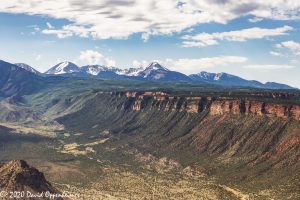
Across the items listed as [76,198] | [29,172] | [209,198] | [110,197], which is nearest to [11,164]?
[29,172]

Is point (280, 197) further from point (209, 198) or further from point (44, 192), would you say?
point (44, 192)

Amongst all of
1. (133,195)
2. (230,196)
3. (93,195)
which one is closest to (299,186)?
(230,196)

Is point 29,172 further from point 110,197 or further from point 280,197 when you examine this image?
point 280,197

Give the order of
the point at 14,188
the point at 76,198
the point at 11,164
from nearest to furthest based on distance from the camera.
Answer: the point at 14,188, the point at 11,164, the point at 76,198

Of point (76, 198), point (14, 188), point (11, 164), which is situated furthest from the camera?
point (76, 198)

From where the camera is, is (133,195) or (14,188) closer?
(14,188)

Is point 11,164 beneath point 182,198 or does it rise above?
above
